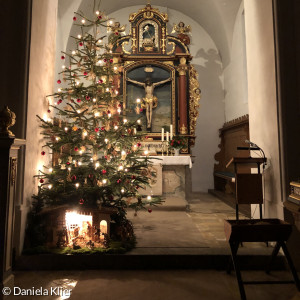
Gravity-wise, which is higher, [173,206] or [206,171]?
[206,171]

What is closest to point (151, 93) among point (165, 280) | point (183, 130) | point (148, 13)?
point (183, 130)

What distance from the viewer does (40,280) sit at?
103 inches

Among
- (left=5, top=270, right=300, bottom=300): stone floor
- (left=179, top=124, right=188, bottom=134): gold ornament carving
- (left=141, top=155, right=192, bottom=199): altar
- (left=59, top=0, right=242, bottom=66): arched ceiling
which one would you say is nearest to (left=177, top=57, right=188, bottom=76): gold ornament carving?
(left=179, top=124, right=188, bottom=134): gold ornament carving

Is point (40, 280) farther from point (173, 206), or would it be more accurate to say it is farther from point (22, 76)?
point (173, 206)

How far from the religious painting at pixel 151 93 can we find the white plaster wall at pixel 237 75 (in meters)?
2.11

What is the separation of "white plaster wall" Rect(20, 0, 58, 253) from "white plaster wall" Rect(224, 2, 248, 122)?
5.72 m

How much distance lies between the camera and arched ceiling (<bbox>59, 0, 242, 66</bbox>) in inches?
315

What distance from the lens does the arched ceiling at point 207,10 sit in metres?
8.01

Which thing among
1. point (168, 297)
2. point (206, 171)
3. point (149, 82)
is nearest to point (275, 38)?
point (168, 297)

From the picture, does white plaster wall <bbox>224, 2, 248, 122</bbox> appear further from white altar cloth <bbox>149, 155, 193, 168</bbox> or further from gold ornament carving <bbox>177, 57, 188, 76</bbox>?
white altar cloth <bbox>149, 155, 193, 168</bbox>

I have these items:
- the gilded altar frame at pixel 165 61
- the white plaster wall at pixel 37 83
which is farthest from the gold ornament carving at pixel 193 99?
the white plaster wall at pixel 37 83

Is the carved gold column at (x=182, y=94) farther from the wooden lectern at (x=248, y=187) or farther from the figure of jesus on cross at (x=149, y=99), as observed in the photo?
the wooden lectern at (x=248, y=187)

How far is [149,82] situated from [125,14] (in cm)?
347

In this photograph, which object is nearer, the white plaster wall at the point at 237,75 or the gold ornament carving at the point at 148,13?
the gold ornament carving at the point at 148,13
